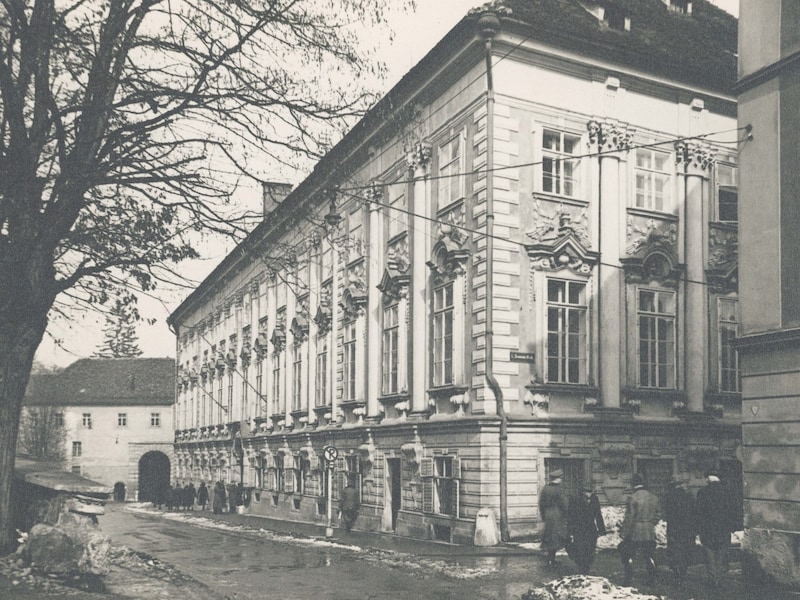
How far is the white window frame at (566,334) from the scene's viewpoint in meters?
22.5

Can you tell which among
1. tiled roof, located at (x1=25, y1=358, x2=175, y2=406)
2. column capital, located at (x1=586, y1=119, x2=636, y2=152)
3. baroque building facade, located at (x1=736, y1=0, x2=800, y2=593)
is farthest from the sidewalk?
tiled roof, located at (x1=25, y1=358, x2=175, y2=406)

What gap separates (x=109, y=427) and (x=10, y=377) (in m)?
67.9

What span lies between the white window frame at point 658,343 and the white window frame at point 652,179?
7.07ft

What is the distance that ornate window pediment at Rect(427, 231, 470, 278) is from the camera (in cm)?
2308

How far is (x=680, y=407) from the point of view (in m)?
23.8

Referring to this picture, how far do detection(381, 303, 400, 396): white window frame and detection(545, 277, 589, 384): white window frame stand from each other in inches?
215

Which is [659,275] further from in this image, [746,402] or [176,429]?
[176,429]

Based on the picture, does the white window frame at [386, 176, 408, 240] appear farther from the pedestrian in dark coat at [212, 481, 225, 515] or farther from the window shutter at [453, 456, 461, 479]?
the pedestrian in dark coat at [212, 481, 225, 515]

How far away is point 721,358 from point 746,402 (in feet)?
33.6

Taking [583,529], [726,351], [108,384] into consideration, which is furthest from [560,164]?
[108,384]

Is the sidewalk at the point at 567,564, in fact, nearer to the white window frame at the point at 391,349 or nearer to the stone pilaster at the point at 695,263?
the white window frame at the point at 391,349

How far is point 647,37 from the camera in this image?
81.6ft

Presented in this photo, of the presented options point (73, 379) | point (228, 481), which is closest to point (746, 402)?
point (228, 481)

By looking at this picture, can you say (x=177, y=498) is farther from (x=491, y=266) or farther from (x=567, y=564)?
(x=567, y=564)
